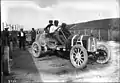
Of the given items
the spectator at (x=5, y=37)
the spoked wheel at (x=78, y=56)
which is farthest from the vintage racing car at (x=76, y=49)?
the spectator at (x=5, y=37)

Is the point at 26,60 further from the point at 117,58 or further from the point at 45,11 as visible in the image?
the point at 117,58

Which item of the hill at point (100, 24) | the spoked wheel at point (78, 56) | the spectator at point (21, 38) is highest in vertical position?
the hill at point (100, 24)

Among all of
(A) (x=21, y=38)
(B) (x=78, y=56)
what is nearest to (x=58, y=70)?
(B) (x=78, y=56)

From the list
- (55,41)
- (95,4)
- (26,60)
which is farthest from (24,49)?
(95,4)

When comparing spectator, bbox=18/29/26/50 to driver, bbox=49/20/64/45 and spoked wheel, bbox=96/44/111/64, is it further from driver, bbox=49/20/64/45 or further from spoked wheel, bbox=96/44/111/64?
spoked wheel, bbox=96/44/111/64

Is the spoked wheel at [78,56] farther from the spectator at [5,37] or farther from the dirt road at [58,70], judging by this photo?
the spectator at [5,37]

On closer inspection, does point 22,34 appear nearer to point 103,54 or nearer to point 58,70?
point 58,70

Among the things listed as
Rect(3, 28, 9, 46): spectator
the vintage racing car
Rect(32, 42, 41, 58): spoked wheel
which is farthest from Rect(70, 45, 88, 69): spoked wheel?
Rect(3, 28, 9, 46): spectator
